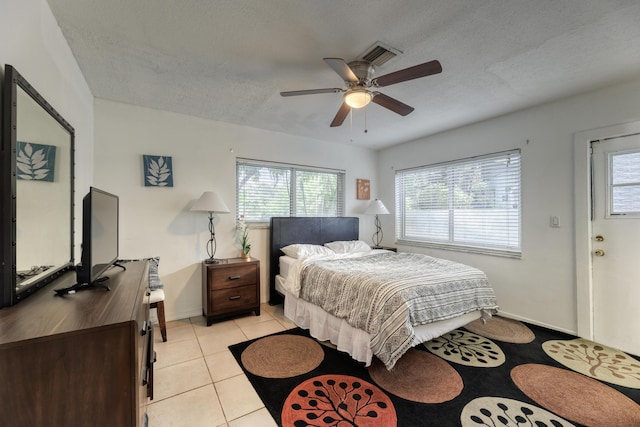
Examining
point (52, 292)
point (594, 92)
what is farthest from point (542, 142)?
point (52, 292)

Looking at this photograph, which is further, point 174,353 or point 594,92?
point 594,92

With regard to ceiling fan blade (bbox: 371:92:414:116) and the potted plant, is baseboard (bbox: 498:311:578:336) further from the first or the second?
the potted plant

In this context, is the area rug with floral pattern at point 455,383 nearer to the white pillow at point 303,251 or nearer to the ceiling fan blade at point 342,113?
the white pillow at point 303,251

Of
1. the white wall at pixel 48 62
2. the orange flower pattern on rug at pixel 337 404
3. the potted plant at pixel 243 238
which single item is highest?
the white wall at pixel 48 62

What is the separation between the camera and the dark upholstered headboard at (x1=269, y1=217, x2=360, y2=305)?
369cm

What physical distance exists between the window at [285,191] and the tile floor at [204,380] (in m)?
1.43

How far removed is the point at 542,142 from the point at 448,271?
1.82 metres

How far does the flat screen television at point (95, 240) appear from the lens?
3.94 ft

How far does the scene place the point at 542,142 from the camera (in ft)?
9.71

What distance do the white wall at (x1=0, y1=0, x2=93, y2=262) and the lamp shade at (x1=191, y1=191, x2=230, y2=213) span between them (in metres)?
0.97

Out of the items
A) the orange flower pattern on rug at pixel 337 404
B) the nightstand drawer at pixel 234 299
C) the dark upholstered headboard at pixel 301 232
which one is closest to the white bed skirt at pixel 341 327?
the orange flower pattern on rug at pixel 337 404

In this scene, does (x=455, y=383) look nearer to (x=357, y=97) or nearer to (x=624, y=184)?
(x=357, y=97)

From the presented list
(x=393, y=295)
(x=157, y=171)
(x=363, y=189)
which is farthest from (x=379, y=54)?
(x=363, y=189)

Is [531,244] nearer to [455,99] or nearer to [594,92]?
[594,92]
